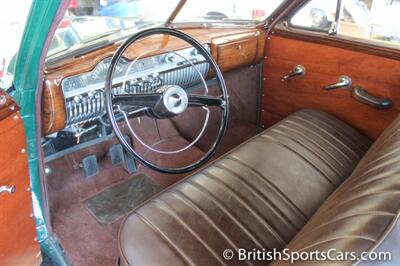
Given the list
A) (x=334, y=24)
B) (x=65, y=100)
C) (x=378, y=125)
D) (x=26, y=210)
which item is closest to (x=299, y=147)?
(x=378, y=125)

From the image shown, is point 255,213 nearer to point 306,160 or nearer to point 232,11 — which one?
point 306,160

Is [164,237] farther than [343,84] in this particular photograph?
No

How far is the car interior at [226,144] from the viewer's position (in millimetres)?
1019

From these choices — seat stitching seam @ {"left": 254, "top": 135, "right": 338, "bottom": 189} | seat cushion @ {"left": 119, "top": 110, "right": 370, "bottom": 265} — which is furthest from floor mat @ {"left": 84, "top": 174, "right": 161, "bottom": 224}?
seat stitching seam @ {"left": 254, "top": 135, "right": 338, "bottom": 189}

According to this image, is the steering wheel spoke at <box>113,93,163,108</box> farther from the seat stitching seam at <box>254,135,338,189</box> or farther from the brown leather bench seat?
the seat stitching seam at <box>254,135,338,189</box>

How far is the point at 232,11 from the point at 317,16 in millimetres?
538

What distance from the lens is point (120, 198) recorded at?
1.90 meters

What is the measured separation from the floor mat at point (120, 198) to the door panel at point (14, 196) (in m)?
0.52

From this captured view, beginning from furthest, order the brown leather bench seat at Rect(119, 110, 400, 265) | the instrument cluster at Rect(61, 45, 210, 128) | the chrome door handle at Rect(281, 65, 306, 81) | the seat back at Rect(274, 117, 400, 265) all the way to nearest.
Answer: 1. the chrome door handle at Rect(281, 65, 306, 81)
2. the instrument cluster at Rect(61, 45, 210, 128)
3. the brown leather bench seat at Rect(119, 110, 400, 265)
4. the seat back at Rect(274, 117, 400, 265)

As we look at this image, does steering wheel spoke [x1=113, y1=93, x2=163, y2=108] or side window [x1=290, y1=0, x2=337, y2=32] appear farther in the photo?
side window [x1=290, y1=0, x2=337, y2=32]

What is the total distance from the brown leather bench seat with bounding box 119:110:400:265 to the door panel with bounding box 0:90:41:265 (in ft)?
1.17

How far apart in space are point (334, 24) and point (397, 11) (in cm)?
29

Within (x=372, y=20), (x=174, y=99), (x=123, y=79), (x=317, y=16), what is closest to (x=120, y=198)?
(x=123, y=79)

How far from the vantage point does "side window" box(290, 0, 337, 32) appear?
1.86m
